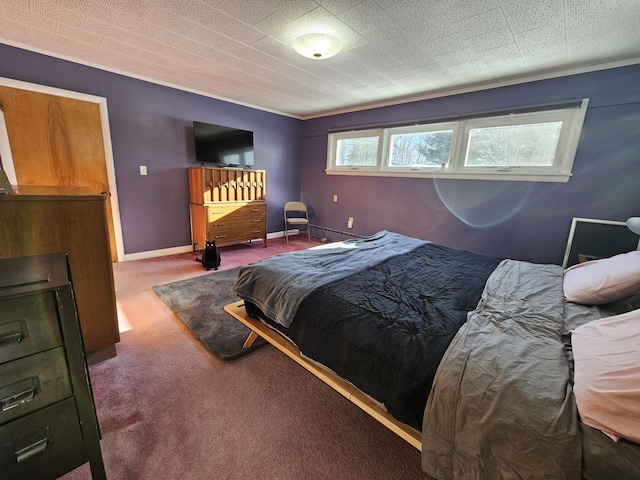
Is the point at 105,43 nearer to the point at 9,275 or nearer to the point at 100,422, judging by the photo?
the point at 9,275

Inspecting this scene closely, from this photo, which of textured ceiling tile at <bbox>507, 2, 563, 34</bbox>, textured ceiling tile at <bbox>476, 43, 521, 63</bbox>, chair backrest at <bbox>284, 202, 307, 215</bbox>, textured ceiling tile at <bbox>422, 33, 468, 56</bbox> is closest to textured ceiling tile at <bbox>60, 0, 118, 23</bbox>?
textured ceiling tile at <bbox>422, 33, 468, 56</bbox>

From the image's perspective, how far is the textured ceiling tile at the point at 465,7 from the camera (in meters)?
1.66

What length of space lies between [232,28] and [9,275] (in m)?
2.15

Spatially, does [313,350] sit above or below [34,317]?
below

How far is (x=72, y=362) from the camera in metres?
0.82

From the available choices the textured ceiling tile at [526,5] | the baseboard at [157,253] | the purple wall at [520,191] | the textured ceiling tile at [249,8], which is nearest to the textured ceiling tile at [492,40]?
the textured ceiling tile at [526,5]

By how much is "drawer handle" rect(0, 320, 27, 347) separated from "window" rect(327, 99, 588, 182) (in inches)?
147

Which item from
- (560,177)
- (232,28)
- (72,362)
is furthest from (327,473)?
(560,177)

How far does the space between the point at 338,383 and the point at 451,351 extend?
1.74 feet

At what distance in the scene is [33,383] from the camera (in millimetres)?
771

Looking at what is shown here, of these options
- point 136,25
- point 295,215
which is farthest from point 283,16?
Answer: point 295,215

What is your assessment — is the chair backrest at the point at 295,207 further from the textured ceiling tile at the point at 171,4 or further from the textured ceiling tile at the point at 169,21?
the textured ceiling tile at the point at 171,4

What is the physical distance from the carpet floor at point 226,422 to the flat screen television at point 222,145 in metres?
2.70

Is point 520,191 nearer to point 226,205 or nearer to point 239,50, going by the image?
point 239,50
